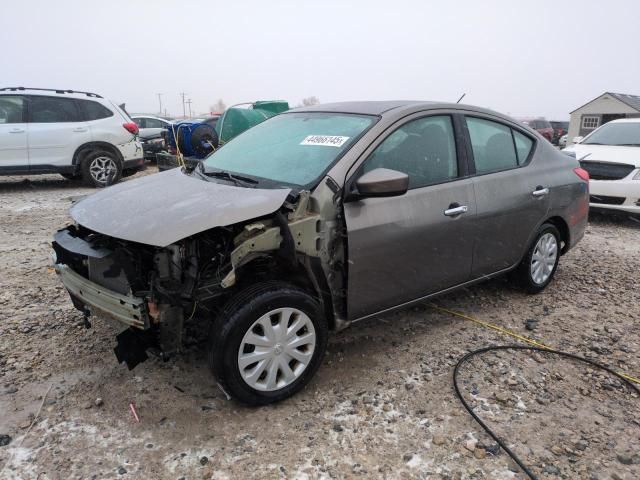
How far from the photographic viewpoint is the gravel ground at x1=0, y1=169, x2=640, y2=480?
229cm

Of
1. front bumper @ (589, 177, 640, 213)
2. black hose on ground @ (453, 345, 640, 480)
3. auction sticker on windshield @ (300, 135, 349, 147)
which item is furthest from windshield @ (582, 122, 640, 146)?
auction sticker on windshield @ (300, 135, 349, 147)

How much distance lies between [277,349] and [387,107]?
177cm

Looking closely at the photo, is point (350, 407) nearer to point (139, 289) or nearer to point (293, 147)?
point (139, 289)

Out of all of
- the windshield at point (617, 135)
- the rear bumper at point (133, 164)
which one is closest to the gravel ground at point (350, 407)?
the windshield at point (617, 135)

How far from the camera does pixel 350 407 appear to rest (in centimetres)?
271

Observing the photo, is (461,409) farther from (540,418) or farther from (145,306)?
(145,306)

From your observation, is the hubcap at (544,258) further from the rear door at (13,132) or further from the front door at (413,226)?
the rear door at (13,132)

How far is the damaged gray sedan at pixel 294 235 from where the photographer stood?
2504 mm

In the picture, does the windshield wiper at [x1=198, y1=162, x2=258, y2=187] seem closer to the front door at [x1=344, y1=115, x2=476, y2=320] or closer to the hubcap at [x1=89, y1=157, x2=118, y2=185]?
the front door at [x1=344, y1=115, x2=476, y2=320]

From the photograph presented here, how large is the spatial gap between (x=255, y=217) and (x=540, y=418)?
1890 millimetres

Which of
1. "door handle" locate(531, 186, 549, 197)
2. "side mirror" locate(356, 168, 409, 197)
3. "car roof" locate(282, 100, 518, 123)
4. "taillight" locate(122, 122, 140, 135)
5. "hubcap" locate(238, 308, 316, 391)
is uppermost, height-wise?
"taillight" locate(122, 122, 140, 135)

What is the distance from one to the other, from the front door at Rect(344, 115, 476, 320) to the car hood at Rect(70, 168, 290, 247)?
0.57m

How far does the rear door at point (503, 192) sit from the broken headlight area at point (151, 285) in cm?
191

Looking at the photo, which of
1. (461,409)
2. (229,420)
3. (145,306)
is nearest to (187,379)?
(229,420)
